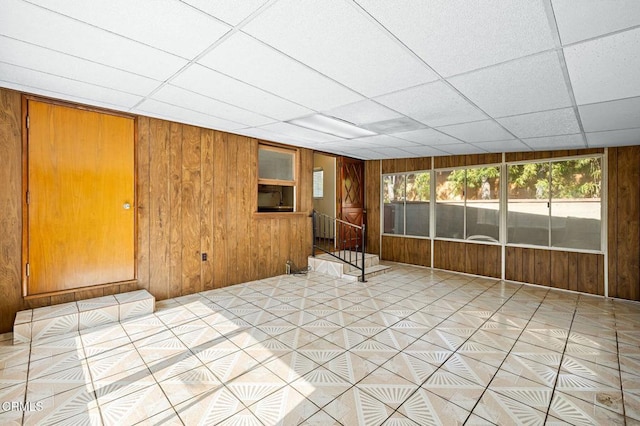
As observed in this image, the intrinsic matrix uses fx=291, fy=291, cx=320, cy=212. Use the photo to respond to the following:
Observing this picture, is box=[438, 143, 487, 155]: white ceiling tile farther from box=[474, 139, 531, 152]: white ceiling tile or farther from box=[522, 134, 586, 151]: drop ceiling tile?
box=[522, 134, 586, 151]: drop ceiling tile

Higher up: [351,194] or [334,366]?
[351,194]

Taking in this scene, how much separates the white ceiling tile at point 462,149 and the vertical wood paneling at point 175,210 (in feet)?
13.8

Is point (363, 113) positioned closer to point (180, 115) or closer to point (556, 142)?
point (180, 115)

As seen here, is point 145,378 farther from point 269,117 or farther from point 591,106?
point 591,106

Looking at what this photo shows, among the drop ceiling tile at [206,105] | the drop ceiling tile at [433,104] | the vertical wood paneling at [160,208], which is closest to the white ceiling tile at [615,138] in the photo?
the drop ceiling tile at [433,104]

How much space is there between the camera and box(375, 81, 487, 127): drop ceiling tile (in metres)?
2.59

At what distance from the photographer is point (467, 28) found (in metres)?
1.67

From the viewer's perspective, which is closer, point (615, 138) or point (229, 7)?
point (229, 7)

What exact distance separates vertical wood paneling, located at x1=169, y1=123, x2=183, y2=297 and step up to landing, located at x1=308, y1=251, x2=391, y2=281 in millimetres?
2534

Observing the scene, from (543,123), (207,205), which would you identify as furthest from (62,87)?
(543,123)

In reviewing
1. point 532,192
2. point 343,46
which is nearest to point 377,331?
point 343,46

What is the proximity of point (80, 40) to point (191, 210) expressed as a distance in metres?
2.61

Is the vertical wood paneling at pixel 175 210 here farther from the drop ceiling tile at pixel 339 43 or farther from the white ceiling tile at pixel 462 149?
the white ceiling tile at pixel 462 149

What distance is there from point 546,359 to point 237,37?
11.8ft
